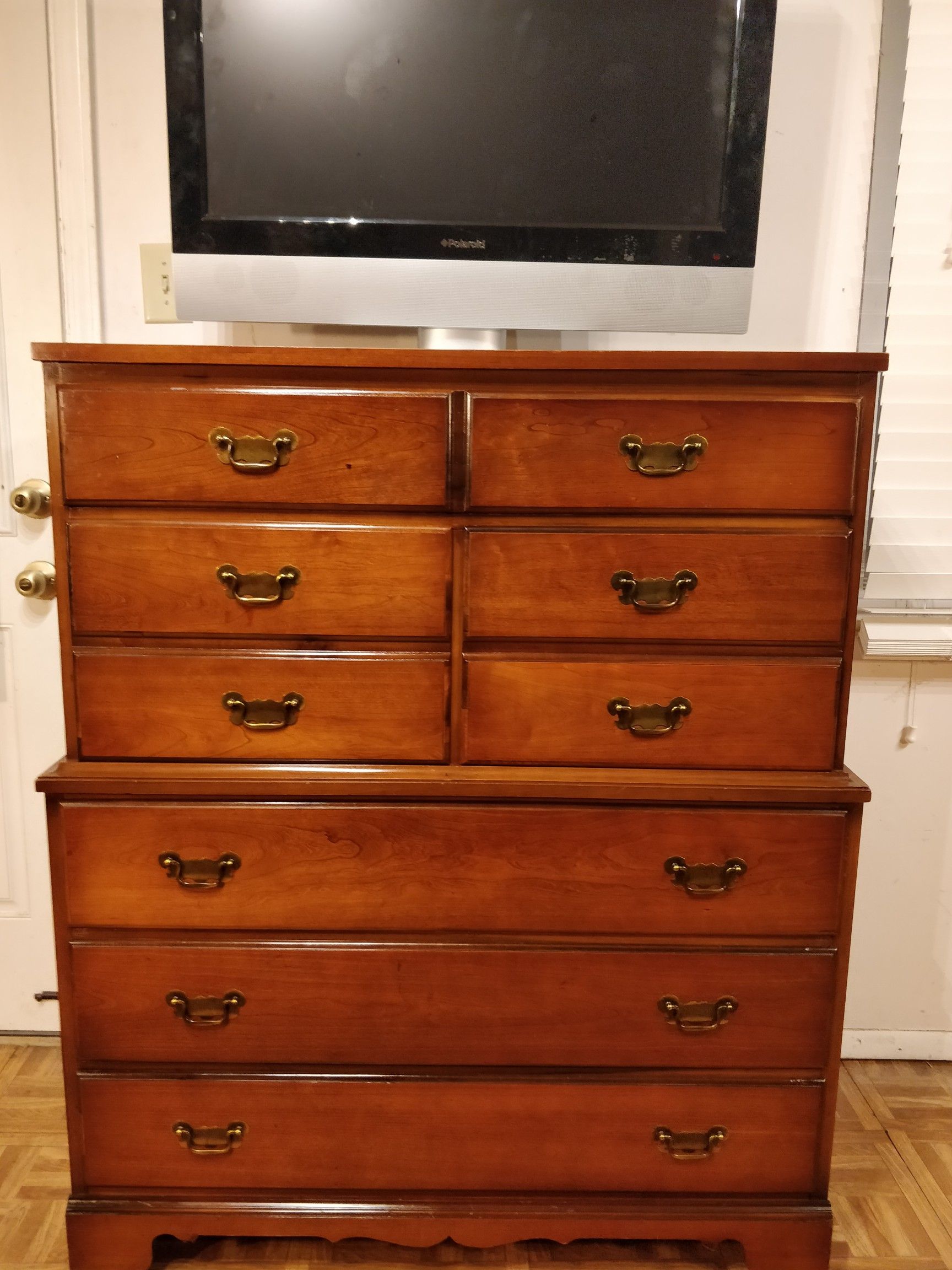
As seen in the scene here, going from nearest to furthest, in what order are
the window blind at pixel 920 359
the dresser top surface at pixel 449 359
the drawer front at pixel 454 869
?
1. the dresser top surface at pixel 449 359
2. the drawer front at pixel 454 869
3. the window blind at pixel 920 359

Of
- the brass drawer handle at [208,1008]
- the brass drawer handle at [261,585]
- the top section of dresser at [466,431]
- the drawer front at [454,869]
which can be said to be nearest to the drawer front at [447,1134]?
the brass drawer handle at [208,1008]

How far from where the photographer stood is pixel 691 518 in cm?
124

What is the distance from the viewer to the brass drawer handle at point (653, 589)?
1243mm

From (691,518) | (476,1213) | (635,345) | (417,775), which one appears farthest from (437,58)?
(476,1213)

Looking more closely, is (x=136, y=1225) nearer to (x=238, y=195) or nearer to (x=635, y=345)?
(x=238, y=195)

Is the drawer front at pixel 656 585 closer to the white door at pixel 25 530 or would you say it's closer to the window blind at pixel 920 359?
the window blind at pixel 920 359

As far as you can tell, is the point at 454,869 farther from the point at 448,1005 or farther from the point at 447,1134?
the point at 447,1134

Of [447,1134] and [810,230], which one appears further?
[810,230]

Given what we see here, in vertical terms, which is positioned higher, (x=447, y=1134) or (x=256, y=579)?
(x=256, y=579)

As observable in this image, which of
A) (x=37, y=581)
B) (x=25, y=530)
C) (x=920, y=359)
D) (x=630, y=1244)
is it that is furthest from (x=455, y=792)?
(x=920, y=359)

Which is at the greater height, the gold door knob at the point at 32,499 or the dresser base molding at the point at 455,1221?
the gold door knob at the point at 32,499

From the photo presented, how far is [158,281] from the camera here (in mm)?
1650

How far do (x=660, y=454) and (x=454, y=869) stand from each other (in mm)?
662

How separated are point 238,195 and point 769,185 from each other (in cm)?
99
